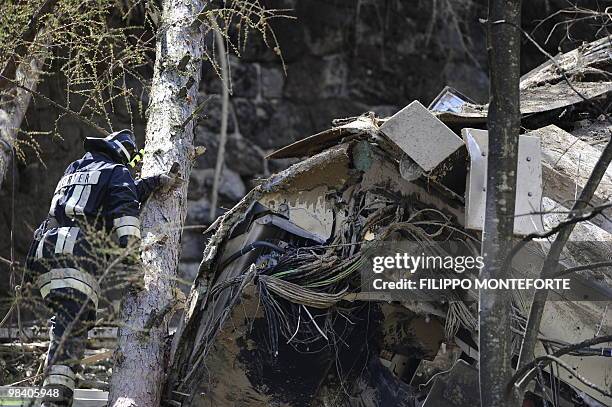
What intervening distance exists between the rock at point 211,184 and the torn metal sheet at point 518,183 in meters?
6.61

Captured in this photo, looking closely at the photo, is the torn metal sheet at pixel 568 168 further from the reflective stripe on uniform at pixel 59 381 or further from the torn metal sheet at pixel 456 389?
the reflective stripe on uniform at pixel 59 381

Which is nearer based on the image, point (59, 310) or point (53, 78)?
point (59, 310)

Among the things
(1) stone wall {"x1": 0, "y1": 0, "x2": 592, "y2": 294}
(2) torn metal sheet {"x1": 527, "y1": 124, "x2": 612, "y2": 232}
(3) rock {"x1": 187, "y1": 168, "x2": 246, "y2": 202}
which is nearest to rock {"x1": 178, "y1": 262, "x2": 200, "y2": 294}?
(1) stone wall {"x1": 0, "y1": 0, "x2": 592, "y2": 294}

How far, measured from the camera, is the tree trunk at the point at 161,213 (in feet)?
18.2

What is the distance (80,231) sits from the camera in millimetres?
5836

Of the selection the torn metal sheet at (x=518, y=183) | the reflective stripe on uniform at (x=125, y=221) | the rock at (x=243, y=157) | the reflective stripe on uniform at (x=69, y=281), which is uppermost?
the rock at (x=243, y=157)

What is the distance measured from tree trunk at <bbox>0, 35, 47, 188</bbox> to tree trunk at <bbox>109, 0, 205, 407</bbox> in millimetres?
982

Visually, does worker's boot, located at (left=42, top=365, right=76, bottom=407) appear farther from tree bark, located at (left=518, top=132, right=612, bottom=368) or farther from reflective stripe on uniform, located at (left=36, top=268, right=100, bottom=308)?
tree bark, located at (left=518, top=132, right=612, bottom=368)

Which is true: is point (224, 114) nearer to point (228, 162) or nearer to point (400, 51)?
point (228, 162)

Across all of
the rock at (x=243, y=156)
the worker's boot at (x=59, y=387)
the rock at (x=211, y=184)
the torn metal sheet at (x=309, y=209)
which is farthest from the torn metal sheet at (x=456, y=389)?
the rock at (x=243, y=156)

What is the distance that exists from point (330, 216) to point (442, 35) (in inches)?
285

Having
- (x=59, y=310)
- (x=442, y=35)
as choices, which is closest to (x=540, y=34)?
(x=442, y=35)

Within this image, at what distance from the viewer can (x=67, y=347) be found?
17.8ft

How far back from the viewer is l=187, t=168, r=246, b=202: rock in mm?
11469
